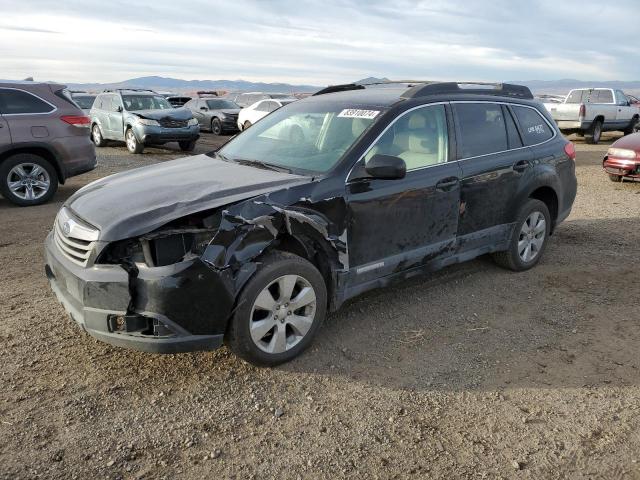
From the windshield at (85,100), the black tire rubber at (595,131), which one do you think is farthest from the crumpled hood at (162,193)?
the windshield at (85,100)

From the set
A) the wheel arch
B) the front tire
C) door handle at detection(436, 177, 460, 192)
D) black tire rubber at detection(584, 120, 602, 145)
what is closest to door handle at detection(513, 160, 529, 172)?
door handle at detection(436, 177, 460, 192)

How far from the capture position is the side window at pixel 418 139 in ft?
13.2

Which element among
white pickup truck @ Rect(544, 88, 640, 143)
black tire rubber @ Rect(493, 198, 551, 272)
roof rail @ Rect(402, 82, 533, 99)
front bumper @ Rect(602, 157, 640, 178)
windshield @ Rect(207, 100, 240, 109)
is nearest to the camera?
roof rail @ Rect(402, 82, 533, 99)

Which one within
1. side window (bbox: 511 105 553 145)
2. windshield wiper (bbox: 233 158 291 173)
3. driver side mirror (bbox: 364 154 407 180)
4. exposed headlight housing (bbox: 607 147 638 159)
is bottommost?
exposed headlight housing (bbox: 607 147 638 159)

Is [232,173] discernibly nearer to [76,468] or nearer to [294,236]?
[294,236]

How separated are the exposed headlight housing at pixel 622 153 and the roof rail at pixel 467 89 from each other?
19.2 ft

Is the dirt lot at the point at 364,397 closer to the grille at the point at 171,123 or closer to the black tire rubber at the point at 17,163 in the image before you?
the black tire rubber at the point at 17,163

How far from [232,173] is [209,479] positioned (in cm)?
211

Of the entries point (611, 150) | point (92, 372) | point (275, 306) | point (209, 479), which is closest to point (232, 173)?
point (275, 306)

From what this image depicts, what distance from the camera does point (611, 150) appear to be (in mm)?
10523

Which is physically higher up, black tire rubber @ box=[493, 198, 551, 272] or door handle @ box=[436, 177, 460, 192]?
door handle @ box=[436, 177, 460, 192]

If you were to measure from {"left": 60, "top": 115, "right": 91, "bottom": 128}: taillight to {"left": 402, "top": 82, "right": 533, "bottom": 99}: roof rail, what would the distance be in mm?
5753

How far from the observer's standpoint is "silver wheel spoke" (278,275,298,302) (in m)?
3.38

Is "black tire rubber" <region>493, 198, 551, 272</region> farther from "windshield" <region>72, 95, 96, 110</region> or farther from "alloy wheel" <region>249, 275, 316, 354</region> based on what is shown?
"windshield" <region>72, 95, 96, 110</region>
